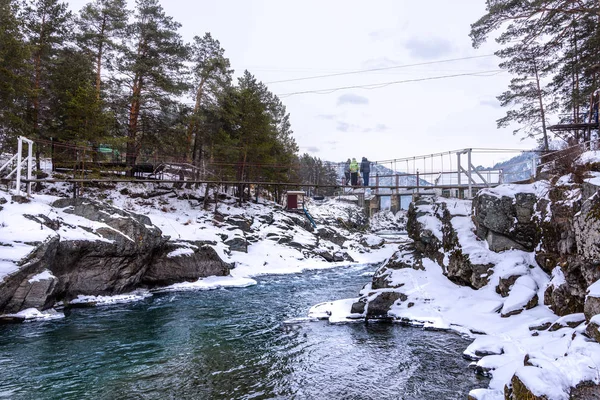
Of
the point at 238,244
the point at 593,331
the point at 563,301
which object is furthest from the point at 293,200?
the point at 593,331

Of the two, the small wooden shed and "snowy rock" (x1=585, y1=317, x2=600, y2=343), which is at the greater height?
the small wooden shed

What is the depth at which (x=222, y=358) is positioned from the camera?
→ 24.7ft

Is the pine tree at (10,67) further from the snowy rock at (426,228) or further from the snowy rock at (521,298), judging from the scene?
the snowy rock at (521,298)

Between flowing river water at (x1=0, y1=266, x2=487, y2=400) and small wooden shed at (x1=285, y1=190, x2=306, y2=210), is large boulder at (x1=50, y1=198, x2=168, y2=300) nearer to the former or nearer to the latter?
flowing river water at (x1=0, y1=266, x2=487, y2=400)

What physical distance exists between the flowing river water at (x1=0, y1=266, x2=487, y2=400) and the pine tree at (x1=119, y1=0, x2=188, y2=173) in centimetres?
1616

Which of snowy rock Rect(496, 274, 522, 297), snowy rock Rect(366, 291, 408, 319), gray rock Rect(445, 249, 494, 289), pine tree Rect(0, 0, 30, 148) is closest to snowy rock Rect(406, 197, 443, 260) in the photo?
gray rock Rect(445, 249, 494, 289)

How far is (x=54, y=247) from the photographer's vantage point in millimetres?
11625

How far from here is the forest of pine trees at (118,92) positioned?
18438mm

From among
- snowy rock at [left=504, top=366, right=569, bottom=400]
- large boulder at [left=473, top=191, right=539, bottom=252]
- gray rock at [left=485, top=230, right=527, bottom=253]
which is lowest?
snowy rock at [left=504, top=366, right=569, bottom=400]

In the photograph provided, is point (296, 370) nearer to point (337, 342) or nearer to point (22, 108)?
point (337, 342)

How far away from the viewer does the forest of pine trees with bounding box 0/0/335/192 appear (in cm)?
1844

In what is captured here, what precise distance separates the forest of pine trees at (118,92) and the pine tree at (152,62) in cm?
7

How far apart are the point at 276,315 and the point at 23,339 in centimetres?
677

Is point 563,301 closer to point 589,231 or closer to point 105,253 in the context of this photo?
point 589,231
